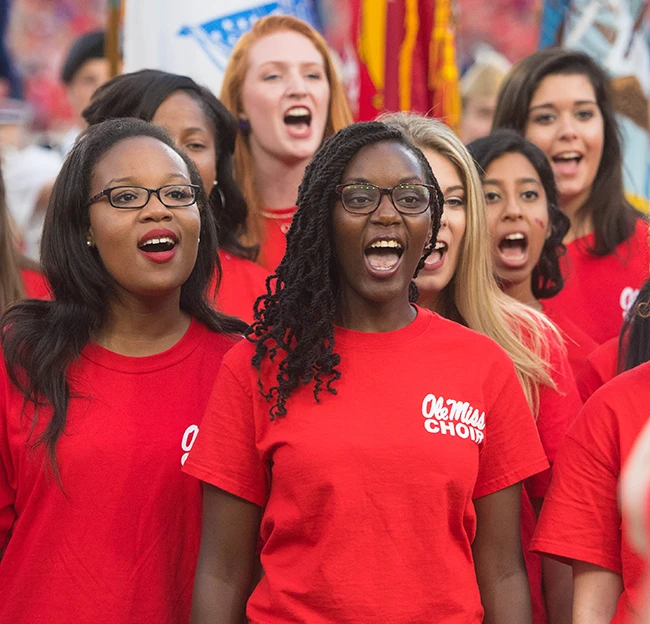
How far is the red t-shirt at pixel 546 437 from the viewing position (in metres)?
3.07

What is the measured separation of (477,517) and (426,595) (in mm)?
256

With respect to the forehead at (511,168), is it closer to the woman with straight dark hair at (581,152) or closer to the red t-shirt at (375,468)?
the woman with straight dark hair at (581,152)

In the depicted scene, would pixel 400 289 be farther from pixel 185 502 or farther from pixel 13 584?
pixel 13 584

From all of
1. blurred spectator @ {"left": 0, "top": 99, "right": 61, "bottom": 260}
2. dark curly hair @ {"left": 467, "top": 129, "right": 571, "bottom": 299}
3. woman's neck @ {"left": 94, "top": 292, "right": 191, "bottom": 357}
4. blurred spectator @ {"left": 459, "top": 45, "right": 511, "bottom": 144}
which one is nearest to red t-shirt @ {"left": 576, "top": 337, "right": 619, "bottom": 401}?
dark curly hair @ {"left": 467, "top": 129, "right": 571, "bottom": 299}

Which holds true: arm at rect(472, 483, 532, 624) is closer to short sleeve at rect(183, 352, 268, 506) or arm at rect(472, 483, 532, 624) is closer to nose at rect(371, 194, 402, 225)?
short sleeve at rect(183, 352, 268, 506)

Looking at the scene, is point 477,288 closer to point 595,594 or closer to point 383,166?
point 383,166

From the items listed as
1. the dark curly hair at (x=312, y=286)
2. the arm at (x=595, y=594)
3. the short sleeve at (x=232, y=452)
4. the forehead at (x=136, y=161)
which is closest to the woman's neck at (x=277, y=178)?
the forehead at (x=136, y=161)

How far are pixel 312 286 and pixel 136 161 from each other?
579 millimetres

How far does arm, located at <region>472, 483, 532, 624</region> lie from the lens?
2654mm

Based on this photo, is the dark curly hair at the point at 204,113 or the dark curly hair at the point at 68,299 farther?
the dark curly hair at the point at 204,113

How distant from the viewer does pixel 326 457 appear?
2.53 meters

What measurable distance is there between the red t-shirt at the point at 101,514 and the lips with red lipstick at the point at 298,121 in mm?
1932

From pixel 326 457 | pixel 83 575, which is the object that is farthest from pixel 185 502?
pixel 326 457

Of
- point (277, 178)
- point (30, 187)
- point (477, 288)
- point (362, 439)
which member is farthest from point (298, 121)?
point (30, 187)
